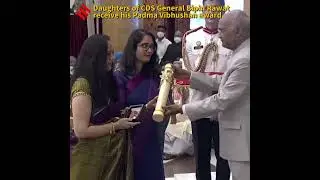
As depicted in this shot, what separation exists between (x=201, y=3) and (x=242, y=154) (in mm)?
453

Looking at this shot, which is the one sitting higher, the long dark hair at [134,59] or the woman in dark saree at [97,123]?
the long dark hair at [134,59]

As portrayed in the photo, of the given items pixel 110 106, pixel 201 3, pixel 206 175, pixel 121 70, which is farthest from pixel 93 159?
pixel 201 3

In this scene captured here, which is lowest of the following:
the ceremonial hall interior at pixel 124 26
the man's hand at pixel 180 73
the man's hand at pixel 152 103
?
the man's hand at pixel 152 103

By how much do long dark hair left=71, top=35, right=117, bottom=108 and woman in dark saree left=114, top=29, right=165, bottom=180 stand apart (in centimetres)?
6

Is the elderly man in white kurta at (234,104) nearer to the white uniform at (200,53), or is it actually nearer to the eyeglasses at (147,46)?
the white uniform at (200,53)

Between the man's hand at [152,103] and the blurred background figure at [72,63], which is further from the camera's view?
the man's hand at [152,103]

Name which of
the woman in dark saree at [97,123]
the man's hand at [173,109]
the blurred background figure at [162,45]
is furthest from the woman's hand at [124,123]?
the blurred background figure at [162,45]

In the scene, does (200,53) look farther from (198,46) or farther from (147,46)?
(147,46)

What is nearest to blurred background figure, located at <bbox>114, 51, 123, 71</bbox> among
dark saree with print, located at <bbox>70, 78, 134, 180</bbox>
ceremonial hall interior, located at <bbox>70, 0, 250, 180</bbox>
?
ceremonial hall interior, located at <bbox>70, 0, 250, 180</bbox>

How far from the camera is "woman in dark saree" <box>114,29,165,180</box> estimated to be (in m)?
1.30

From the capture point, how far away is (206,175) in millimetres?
→ 1465

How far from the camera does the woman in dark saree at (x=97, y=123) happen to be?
4.05 ft

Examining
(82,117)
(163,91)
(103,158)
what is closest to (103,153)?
(103,158)

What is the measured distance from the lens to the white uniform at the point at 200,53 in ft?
4.47
